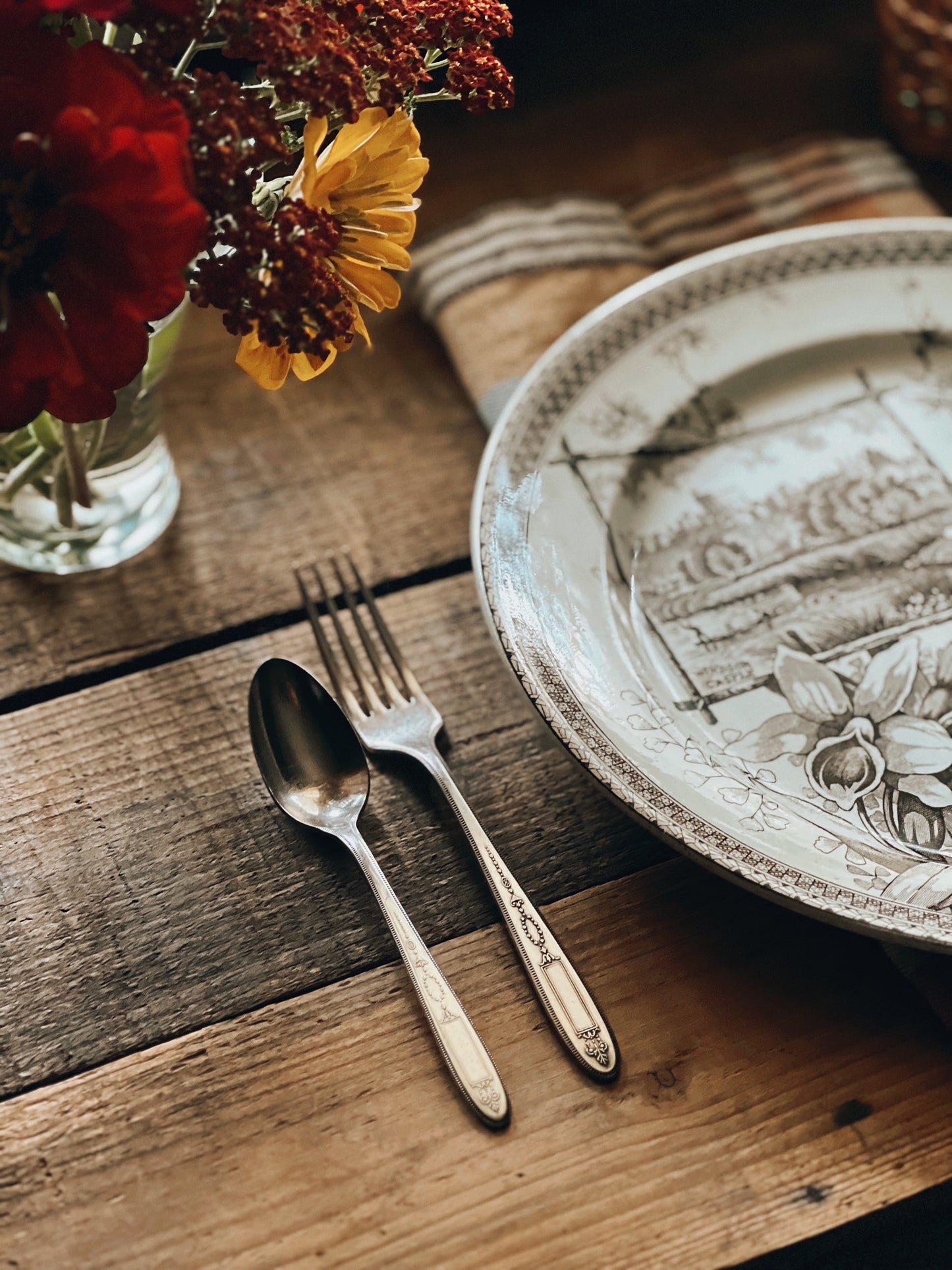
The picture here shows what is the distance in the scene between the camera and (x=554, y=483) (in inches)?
23.1

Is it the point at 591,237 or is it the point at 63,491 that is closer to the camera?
the point at 63,491

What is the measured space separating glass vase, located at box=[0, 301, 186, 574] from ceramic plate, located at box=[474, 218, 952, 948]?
7.3 inches

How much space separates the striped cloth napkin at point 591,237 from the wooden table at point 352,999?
180 millimetres

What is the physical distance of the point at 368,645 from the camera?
578 millimetres

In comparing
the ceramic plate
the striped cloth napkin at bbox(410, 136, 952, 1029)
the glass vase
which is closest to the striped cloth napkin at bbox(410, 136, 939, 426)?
the striped cloth napkin at bbox(410, 136, 952, 1029)

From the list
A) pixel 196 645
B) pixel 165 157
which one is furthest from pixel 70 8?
pixel 196 645

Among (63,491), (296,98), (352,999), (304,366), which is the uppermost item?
(296,98)

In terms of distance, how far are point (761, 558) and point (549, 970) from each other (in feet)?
0.86

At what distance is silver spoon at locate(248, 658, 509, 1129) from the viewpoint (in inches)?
19.0

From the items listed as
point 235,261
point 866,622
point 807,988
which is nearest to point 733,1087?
point 807,988

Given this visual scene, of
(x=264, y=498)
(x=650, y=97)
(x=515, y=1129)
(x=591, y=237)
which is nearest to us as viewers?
(x=515, y=1129)

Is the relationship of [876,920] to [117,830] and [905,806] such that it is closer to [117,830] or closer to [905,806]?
[905,806]

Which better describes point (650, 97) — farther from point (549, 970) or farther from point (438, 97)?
point (549, 970)

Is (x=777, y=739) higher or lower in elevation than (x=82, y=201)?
lower
